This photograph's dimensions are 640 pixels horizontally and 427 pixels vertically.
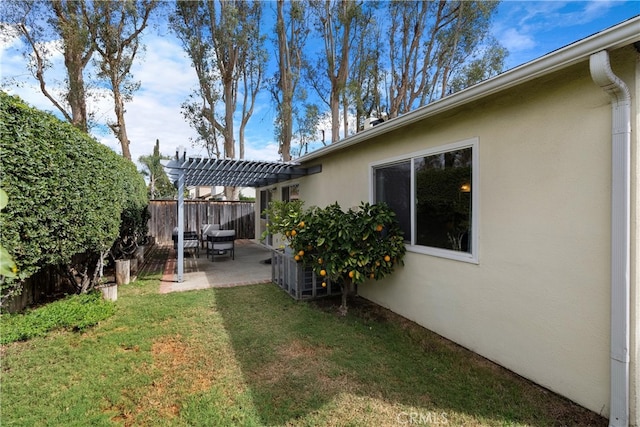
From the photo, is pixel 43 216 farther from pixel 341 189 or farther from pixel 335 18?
pixel 335 18

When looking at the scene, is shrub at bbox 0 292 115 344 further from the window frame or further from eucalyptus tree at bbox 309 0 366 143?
eucalyptus tree at bbox 309 0 366 143

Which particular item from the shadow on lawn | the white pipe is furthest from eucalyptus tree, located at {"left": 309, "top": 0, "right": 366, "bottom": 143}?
the shadow on lawn

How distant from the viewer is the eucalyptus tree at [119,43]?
1245 centimetres

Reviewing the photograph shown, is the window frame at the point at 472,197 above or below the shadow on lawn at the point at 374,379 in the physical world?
above

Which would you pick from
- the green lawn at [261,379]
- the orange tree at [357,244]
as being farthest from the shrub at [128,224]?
the orange tree at [357,244]

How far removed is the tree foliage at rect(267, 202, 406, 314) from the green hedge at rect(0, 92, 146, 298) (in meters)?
3.19

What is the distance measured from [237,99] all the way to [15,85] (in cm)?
957

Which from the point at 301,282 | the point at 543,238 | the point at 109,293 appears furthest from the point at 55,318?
the point at 543,238

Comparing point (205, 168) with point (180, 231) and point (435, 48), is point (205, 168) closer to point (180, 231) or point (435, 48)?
point (180, 231)

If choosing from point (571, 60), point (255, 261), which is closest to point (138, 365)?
point (571, 60)

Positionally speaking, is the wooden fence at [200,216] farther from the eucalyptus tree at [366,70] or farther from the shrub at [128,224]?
the eucalyptus tree at [366,70]

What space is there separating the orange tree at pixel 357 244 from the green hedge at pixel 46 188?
3278mm

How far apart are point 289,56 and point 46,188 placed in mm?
14660
